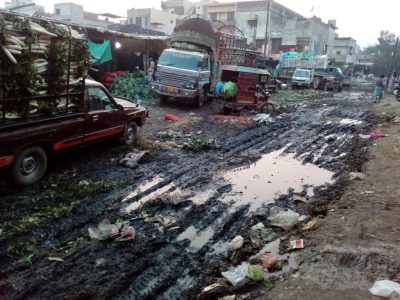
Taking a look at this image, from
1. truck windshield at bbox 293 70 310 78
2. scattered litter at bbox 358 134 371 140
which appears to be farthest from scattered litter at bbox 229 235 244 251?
truck windshield at bbox 293 70 310 78

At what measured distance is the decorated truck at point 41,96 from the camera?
17.2 ft

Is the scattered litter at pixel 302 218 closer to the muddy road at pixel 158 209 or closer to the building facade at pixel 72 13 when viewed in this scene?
the muddy road at pixel 158 209

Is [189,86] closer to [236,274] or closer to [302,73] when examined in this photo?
[236,274]

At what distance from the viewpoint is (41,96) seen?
231 inches

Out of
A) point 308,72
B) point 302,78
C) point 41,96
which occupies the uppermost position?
point 308,72

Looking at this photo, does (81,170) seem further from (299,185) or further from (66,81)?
(299,185)

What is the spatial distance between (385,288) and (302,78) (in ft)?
93.4

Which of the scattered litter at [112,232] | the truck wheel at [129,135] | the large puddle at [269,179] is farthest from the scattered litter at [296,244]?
the truck wheel at [129,135]

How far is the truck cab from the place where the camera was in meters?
14.3

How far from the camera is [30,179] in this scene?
579cm

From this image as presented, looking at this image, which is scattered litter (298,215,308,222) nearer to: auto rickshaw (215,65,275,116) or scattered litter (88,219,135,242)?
scattered litter (88,219,135,242)

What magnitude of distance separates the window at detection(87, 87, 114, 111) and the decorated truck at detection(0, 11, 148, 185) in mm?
21

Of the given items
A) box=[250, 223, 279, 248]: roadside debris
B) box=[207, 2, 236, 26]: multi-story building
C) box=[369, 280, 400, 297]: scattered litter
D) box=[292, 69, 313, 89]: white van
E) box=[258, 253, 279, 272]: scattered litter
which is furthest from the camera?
Result: box=[207, 2, 236, 26]: multi-story building

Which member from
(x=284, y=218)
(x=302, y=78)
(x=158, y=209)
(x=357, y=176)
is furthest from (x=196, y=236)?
(x=302, y=78)
